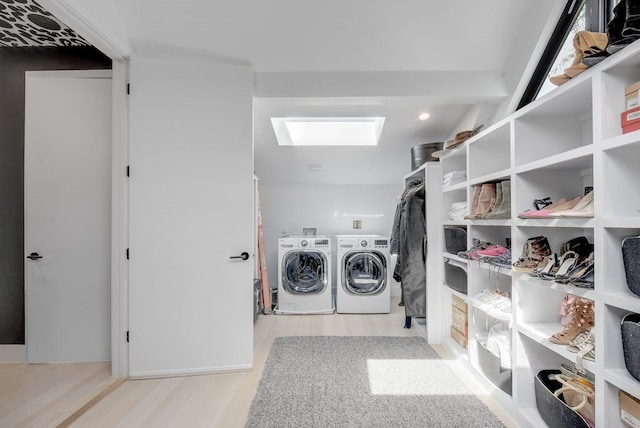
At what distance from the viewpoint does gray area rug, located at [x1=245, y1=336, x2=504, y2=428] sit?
160cm

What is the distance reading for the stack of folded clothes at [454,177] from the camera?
2.41 metres

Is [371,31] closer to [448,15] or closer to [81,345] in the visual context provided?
[448,15]

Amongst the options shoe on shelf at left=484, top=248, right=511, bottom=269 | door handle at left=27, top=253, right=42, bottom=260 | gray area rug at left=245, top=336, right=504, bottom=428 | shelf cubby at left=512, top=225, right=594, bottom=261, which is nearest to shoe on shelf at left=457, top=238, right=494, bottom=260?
shoe on shelf at left=484, top=248, right=511, bottom=269

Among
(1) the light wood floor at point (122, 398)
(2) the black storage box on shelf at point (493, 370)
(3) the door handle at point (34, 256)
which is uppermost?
(3) the door handle at point (34, 256)

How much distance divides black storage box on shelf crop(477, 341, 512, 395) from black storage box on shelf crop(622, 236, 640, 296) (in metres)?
0.98

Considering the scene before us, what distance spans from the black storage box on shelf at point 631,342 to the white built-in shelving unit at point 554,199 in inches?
1.3

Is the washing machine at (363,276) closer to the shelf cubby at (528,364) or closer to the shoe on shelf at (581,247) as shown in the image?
the shelf cubby at (528,364)

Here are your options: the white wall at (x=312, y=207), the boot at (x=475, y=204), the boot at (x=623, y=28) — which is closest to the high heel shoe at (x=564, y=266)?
the boot at (x=475, y=204)

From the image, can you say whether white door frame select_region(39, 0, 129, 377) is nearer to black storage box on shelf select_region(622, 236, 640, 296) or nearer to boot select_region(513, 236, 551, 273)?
boot select_region(513, 236, 551, 273)

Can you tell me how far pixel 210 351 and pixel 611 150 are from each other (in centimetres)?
234

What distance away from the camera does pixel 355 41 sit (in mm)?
2115

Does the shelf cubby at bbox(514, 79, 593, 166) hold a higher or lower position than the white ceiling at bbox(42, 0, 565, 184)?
lower

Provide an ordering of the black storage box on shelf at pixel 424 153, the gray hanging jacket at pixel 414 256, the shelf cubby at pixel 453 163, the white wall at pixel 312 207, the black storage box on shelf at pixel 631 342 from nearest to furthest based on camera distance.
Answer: the black storage box on shelf at pixel 631 342 → the shelf cubby at pixel 453 163 → the gray hanging jacket at pixel 414 256 → the black storage box on shelf at pixel 424 153 → the white wall at pixel 312 207

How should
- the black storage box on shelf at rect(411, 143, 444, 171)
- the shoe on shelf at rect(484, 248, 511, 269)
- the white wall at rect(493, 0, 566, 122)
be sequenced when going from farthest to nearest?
the black storage box on shelf at rect(411, 143, 444, 171), the white wall at rect(493, 0, 566, 122), the shoe on shelf at rect(484, 248, 511, 269)
